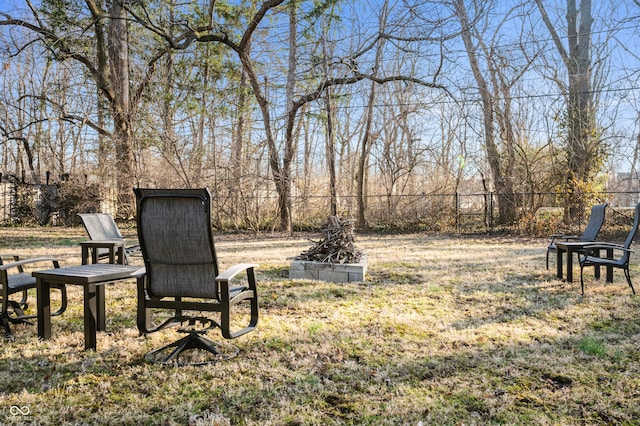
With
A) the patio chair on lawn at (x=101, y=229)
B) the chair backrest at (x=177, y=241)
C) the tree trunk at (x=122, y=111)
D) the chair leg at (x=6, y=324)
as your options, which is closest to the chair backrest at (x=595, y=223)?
the chair backrest at (x=177, y=241)

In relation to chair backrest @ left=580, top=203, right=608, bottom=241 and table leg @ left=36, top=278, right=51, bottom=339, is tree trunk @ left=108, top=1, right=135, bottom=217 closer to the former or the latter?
table leg @ left=36, top=278, right=51, bottom=339

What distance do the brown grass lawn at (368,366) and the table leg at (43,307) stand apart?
0.09 metres

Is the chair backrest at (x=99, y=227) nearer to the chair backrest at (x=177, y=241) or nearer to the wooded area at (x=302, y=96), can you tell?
the chair backrest at (x=177, y=241)

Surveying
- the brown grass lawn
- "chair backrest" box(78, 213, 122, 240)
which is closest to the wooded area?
"chair backrest" box(78, 213, 122, 240)

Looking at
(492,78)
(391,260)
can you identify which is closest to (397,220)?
(492,78)

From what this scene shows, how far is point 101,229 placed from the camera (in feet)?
20.0

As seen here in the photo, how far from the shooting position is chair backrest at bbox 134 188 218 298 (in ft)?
8.62

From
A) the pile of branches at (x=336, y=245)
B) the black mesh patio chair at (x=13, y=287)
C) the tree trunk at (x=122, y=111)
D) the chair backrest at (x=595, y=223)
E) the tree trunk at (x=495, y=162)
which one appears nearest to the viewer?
the black mesh patio chair at (x=13, y=287)

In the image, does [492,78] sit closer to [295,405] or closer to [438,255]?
[438,255]

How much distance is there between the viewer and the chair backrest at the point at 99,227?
5704 millimetres

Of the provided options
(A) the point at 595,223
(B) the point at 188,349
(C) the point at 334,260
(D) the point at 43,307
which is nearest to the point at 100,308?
(D) the point at 43,307

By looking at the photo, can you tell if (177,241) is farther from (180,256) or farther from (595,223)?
(595,223)

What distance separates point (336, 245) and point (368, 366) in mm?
3369

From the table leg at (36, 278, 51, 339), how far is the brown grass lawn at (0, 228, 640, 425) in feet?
0.29
